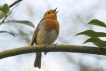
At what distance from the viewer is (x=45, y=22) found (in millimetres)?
3584

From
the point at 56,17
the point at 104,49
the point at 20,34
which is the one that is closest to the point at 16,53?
the point at 104,49

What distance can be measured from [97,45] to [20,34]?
3.55 m

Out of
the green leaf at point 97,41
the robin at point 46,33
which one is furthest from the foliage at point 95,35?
the robin at point 46,33

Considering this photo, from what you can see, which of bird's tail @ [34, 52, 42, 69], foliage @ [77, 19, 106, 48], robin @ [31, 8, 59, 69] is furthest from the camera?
bird's tail @ [34, 52, 42, 69]

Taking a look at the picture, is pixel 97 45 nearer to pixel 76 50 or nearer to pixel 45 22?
pixel 76 50

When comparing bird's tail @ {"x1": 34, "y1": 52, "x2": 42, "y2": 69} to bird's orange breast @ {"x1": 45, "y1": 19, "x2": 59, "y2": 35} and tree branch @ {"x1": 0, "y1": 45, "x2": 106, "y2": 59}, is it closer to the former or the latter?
bird's orange breast @ {"x1": 45, "y1": 19, "x2": 59, "y2": 35}

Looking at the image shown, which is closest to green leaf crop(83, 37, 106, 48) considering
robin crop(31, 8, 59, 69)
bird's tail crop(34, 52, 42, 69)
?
robin crop(31, 8, 59, 69)

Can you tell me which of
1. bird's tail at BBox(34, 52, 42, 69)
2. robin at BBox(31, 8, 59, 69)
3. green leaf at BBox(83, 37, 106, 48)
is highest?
robin at BBox(31, 8, 59, 69)

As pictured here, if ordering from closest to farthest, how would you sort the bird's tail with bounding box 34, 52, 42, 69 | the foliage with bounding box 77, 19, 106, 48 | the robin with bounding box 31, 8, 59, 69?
the foliage with bounding box 77, 19, 106, 48 → the robin with bounding box 31, 8, 59, 69 → the bird's tail with bounding box 34, 52, 42, 69

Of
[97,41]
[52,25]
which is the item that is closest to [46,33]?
[52,25]

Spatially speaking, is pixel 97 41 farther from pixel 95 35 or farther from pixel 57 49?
pixel 57 49

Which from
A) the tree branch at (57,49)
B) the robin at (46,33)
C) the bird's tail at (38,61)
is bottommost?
the bird's tail at (38,61)

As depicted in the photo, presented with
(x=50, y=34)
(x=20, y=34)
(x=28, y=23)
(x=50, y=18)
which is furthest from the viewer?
(x=20, y=34)

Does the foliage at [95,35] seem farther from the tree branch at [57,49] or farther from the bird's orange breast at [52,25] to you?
the bird's orange breast at [52,25]
